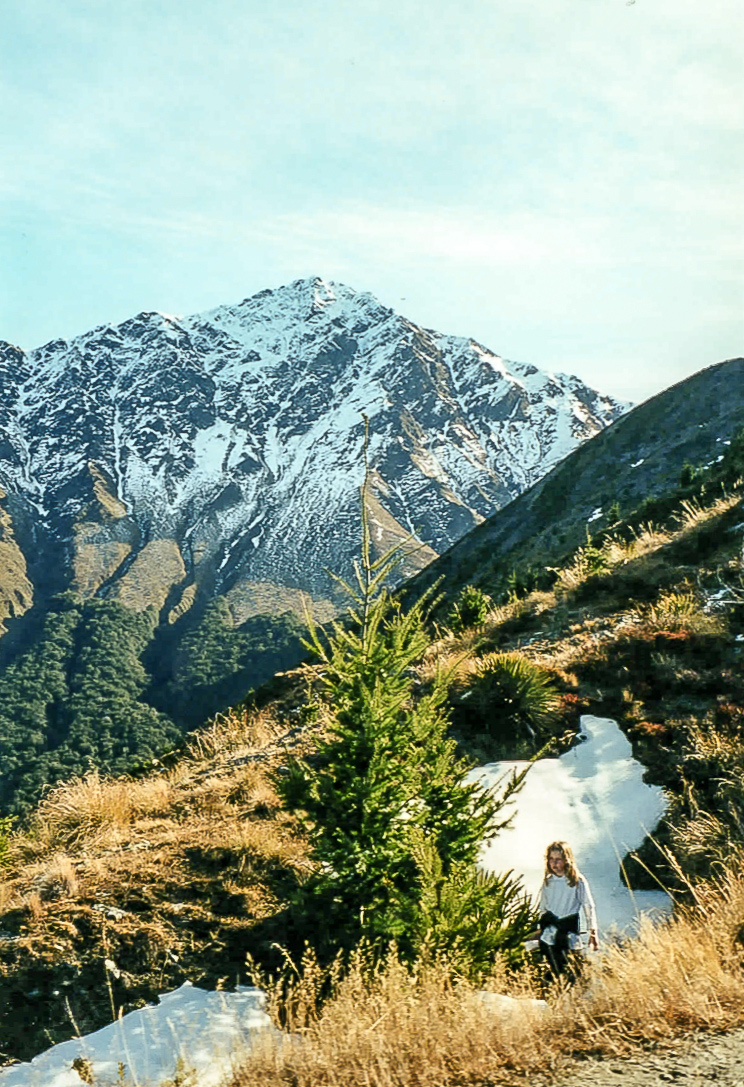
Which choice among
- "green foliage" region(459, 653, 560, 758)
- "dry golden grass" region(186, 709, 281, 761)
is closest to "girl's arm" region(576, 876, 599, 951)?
"green foliage" region(459, 653, 560, 758)

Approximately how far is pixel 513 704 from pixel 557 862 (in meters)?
4.50

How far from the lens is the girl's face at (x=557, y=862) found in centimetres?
575

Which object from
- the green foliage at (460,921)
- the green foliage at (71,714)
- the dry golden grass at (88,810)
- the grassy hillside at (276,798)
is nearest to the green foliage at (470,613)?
the grassy hillside at (276,798)

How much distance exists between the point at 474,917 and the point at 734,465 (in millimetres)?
19168

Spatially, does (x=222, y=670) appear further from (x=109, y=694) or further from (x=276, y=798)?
(x=276, y=798)

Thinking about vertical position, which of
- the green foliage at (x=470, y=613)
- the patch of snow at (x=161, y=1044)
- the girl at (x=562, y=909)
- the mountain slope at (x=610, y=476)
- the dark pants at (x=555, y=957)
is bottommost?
the dark pants at (x=555, y=957)

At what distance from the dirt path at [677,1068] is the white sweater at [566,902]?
7.13 ft

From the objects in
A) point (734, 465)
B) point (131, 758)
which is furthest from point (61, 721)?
point (734, 465)

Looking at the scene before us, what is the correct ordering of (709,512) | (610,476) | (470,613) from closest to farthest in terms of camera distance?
1. (470,613)
2. (709,512)
3. (610,476)

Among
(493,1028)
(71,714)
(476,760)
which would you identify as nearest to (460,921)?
(493,1028)

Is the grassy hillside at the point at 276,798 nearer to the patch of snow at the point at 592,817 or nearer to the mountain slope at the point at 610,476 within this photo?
the patch of snow at the point at 592,817

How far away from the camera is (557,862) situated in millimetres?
5770

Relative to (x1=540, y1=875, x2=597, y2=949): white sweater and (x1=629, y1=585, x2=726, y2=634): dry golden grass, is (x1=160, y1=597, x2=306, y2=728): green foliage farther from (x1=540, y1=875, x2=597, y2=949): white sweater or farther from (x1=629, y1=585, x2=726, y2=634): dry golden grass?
(x1=540, y1=875, x2=597, y2=949): white sweater

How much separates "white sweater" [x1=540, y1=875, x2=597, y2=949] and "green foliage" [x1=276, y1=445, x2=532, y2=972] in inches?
8.1
